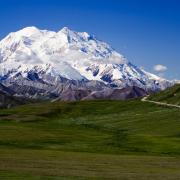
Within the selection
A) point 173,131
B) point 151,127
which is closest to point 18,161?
point 173,131

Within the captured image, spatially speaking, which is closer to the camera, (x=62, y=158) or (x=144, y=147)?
(x=62, y=158)

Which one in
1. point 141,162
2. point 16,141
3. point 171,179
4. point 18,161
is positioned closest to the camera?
point 171,179

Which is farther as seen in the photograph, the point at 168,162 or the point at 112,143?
the point at 112,143

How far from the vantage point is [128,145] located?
12100 centimetres

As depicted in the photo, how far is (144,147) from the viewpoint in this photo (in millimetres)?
116250

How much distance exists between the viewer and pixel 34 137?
→ 128 m

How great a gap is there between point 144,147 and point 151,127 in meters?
68.8

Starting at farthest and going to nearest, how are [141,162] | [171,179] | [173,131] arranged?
[173,131] → [141,162] → [171,179]

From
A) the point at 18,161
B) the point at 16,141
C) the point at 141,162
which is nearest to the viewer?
the point at 18,161

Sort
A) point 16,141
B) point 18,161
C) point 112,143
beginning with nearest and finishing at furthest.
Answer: point 18,161
point 16,141
point 112,143

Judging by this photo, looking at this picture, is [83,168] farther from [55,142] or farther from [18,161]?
[55,142]

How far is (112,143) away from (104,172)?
59597 millimetres

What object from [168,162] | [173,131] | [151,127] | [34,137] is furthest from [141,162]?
[151,127]

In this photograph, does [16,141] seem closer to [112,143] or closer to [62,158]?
[112,143]
